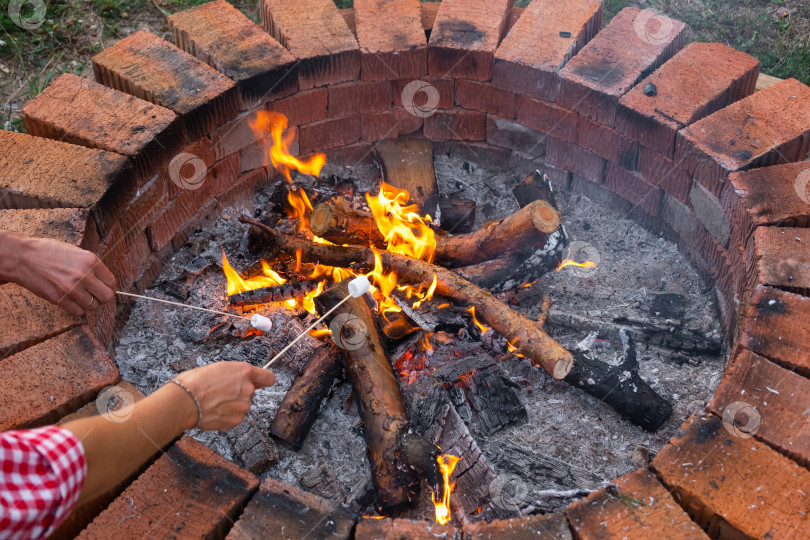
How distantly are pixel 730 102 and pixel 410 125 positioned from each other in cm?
210

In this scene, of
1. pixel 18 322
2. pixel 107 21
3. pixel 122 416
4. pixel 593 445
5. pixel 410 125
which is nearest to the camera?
pixel 122 416

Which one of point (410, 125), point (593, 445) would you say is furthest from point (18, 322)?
point (410, 125)

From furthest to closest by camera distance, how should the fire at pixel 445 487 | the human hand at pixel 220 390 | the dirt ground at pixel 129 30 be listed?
the dirt ground at pixel 129 30
the fire at pixel 445 487
the human hand at pixel 220 390

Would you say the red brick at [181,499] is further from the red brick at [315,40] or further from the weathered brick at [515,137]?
the weathered brick at [515,137]

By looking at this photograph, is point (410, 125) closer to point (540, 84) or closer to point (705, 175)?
point (540, 84)

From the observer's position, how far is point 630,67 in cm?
409

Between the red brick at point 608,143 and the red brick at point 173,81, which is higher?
the red brick at point 173,81

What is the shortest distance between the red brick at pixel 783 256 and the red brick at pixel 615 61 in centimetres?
128

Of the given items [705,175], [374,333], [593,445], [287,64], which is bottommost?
[593,445]

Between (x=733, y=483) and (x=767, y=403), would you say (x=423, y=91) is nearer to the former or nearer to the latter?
(x=767, y=403)

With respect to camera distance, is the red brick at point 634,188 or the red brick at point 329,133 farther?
the red brick at point 329,133

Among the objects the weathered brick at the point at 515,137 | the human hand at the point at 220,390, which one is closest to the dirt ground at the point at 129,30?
the weathered brick at the point at 515,137

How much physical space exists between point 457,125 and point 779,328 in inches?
106

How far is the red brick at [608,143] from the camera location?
164 inches
